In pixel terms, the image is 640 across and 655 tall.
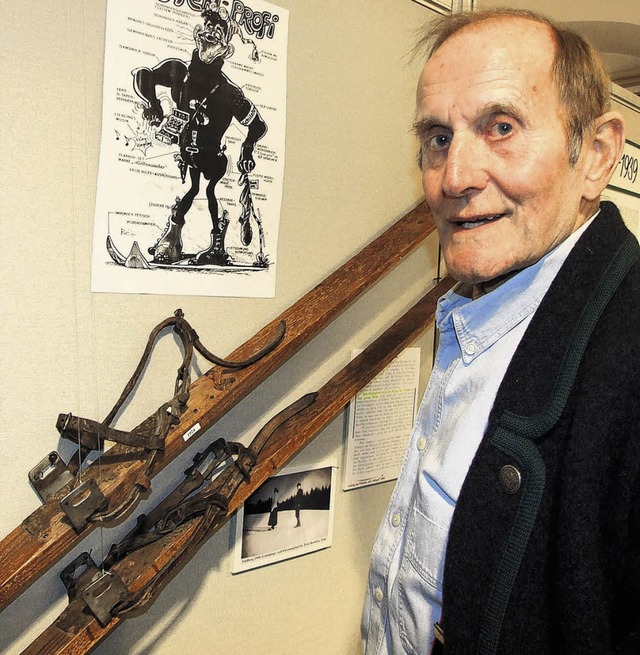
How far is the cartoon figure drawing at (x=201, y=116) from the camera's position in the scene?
79cm

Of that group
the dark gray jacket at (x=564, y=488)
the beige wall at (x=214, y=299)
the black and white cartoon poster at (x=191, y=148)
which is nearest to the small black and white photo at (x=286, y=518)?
the beige wall at (x=214, y=299)

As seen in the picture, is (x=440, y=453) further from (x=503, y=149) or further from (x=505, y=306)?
(x=503, y=149)

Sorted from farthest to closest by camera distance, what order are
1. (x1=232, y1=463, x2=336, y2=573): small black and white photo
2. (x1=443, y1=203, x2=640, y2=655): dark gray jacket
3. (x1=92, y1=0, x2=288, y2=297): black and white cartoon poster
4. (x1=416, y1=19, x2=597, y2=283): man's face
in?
(x1=232, y1=463, x2=336, y2=573): small black and white photo → (x1=92, y1=0, x2=288, y2=297): black and white cartoon poster → (x1=416, y1=19, x2=597, y2=283): man's face → (x1=443, y1=203, x2=640, y2=655): dark gray jacket

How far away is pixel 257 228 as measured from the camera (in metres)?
0.90

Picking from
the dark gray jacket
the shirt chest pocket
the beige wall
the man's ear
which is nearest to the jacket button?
the dark gray jacket

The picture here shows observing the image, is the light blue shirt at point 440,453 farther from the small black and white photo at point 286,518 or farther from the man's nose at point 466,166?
the small black and white photo at point 286,518

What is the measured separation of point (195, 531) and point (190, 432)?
5.3 inches

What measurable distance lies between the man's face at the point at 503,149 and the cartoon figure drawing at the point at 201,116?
1.03 ft

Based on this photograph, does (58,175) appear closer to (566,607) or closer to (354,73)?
(354,73)

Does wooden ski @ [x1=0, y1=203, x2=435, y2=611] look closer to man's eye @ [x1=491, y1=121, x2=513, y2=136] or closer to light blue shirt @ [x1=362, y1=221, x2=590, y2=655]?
light blue shirt @ [x1=362, y1=221, x2=590, y2=655]

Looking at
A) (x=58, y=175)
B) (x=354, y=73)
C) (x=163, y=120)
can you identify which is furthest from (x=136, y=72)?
(x=354, y=73)

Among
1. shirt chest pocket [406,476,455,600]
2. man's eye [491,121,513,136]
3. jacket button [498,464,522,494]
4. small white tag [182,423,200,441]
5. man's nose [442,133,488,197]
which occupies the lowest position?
shirt chest pocket [406,476,455,600]

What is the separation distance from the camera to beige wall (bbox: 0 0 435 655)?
2.31ft

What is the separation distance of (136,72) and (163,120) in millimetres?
66
